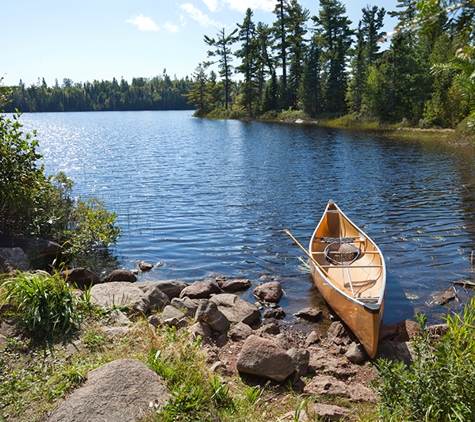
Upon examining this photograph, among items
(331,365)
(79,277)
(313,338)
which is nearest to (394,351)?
(331,365)

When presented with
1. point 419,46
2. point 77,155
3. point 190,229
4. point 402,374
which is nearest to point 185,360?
point 402,374

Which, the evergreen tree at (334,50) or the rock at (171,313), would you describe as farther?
the evergreen tree at (334,50)

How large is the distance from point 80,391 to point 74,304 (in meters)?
1.97

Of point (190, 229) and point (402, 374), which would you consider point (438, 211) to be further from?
point (402, 374)

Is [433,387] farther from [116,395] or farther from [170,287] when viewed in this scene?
[170,287]

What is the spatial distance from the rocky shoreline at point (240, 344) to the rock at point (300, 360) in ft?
0.05

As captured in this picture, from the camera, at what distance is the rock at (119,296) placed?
7.29m

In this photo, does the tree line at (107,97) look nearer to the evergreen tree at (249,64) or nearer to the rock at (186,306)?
the evergreen tree at (249,64)

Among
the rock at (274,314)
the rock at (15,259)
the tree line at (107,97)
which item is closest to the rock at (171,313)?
the rock at (274,314)

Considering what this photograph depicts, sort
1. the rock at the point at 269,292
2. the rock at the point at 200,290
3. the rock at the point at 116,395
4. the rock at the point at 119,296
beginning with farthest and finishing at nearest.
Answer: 1. the rock at the point at 269,292
2. the rock at the point at 200,290
3. the rock at the point at 119,296
4. the rock at the point at 116,395

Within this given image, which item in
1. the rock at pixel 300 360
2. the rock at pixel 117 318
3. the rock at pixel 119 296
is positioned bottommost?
the rock at pixel 300 360

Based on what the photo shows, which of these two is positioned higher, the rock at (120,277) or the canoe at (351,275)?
the canoe at (351,275)

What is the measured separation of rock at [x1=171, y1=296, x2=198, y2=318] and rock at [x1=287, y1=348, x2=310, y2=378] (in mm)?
2456

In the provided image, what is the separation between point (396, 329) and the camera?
8.01m
